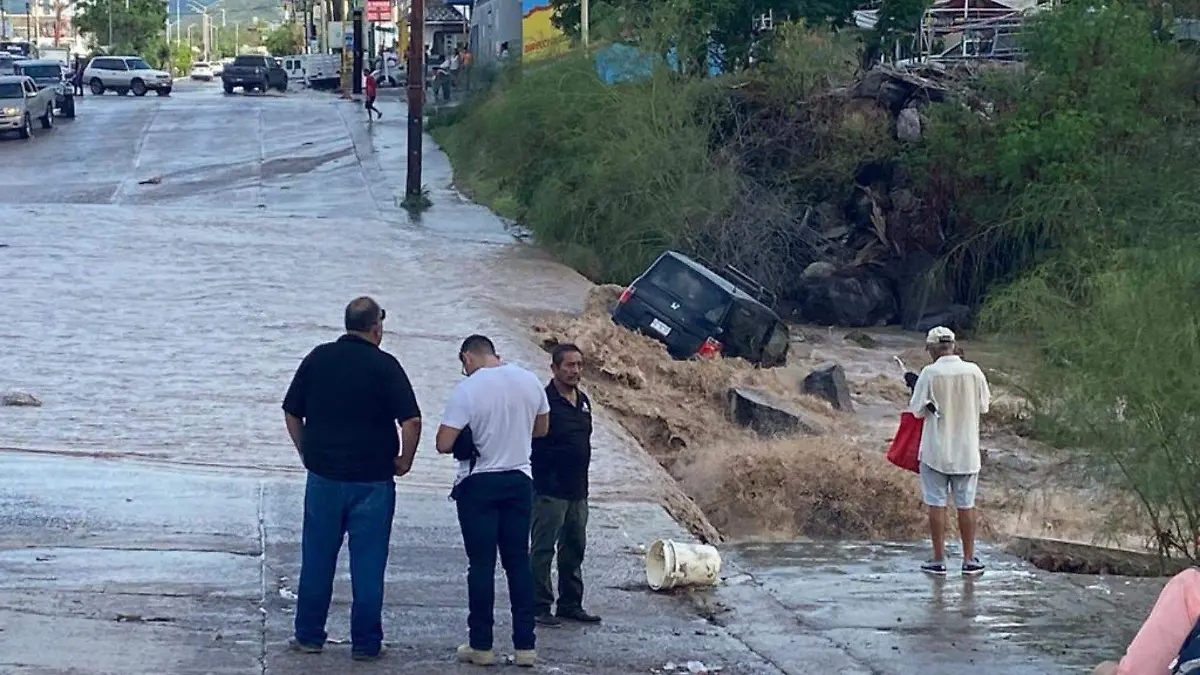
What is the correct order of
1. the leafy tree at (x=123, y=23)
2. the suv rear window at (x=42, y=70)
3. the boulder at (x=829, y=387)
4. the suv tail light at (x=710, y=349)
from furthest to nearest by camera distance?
1. the leafy tree at (x=123, y=23)
2. the suv rear window at (x=42, y=70)
3. the boulder at (x=829, y=387)
4. the suv tail light at (x=710, y=349)

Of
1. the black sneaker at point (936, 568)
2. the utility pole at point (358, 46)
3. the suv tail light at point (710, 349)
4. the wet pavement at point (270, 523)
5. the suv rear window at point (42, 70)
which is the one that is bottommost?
the suv tail light at point (710, 349)

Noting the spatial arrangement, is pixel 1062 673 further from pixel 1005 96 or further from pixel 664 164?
pixel 1005 96

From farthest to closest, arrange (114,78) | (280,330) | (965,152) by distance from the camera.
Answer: (114,78), (965,152), (280,330)

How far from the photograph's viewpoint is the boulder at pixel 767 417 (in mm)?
19562

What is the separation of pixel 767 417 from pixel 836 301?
45.7 feet

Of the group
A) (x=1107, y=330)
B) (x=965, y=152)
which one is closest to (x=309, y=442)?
(x=1107, y=330)

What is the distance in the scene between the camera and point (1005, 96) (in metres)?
33.2

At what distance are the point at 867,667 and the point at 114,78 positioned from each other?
219ft

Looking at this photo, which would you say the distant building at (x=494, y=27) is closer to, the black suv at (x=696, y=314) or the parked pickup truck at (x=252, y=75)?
the parked pickup truck at (x=252, y=75)

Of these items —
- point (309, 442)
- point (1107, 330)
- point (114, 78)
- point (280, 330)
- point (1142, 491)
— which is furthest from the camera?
point (114, 78)

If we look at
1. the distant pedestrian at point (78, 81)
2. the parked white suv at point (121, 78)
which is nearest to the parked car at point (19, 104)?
the distant pedestrian at point (78, 81)

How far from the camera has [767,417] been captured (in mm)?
19734

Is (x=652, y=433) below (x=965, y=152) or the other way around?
below

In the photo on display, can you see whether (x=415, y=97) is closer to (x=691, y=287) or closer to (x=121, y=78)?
(x=691, y=287)
